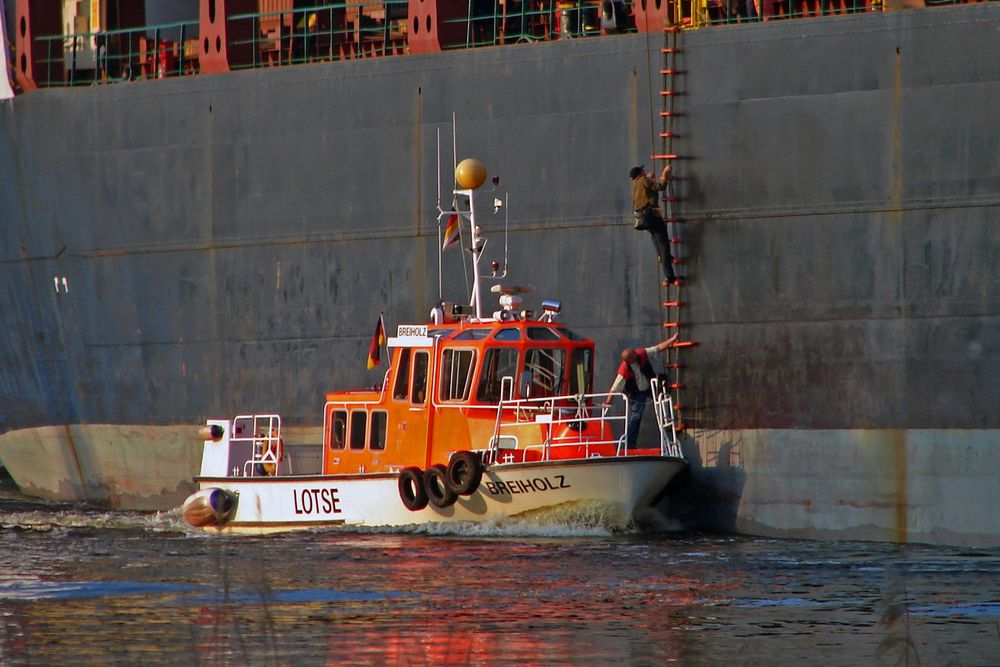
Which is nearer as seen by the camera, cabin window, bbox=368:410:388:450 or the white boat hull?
the white boat hull

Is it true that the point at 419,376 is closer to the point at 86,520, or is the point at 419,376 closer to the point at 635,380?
the point at 635,380

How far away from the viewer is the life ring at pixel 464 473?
16250mm

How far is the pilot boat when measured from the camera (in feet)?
52.7

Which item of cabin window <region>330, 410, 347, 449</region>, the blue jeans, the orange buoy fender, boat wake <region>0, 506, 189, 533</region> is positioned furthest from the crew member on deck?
boat wake <region>0, 506, 189, 533</region>

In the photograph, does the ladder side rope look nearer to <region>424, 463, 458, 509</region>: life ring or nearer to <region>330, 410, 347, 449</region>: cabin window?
<region>424, 463, 458, 509</region>: life ring

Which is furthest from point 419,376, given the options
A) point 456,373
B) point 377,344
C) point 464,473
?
point 464,473

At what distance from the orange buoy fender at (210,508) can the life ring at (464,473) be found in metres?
2.91

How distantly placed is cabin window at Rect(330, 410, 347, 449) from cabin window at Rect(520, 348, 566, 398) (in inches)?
84.1

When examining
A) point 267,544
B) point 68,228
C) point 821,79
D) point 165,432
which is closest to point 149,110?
point 68,228

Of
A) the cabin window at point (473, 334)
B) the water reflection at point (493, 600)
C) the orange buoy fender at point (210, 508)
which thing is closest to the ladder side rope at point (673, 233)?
the water reflection at point (493, 600)

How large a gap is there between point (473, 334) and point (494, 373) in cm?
47

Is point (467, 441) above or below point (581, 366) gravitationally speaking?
below

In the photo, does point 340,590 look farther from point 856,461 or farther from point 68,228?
point 68,228

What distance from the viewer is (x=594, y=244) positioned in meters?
17.1
